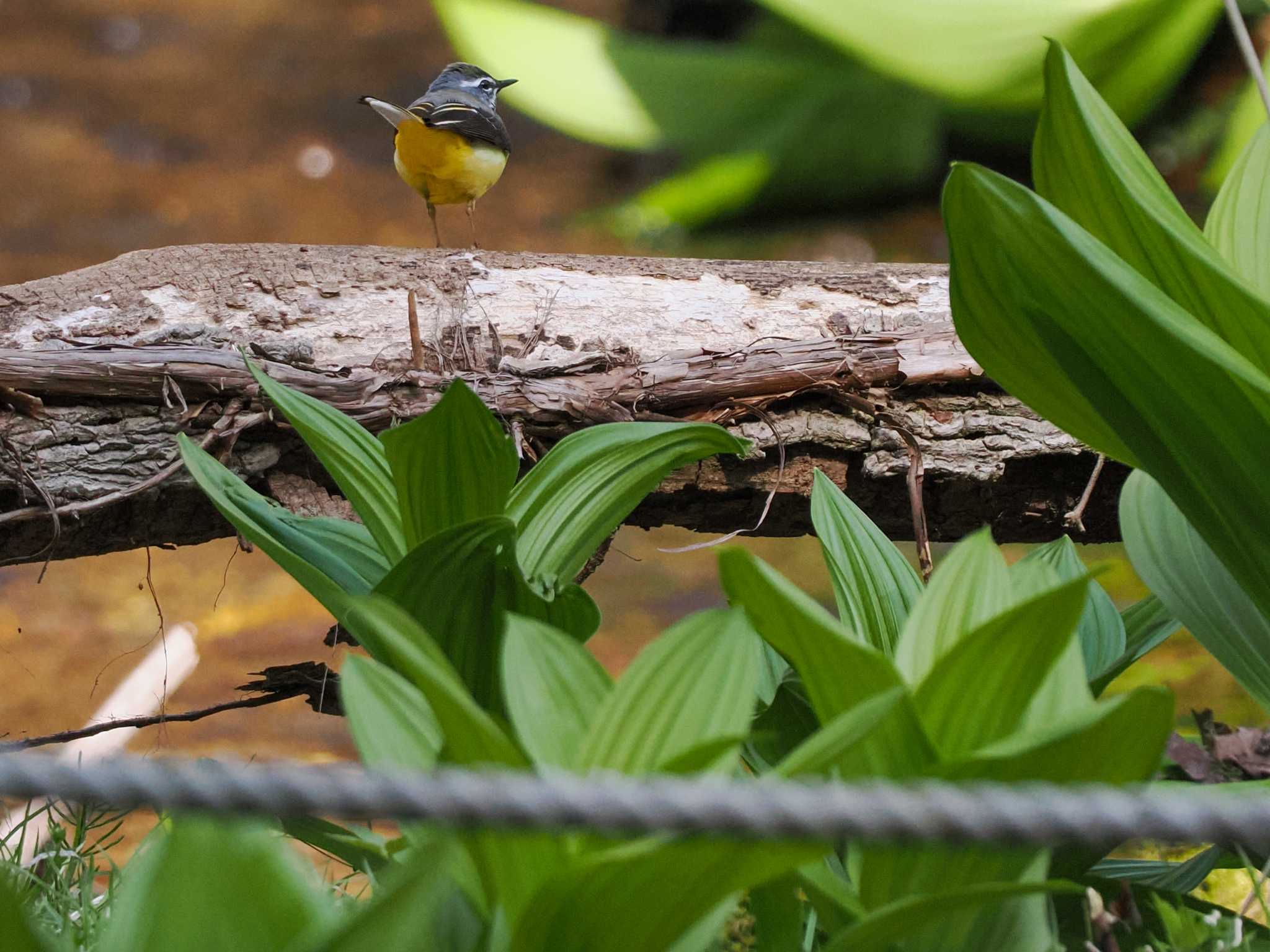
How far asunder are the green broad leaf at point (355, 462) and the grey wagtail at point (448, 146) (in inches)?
30.6

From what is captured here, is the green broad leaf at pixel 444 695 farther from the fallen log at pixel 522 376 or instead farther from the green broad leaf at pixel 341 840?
the fallen log at pixel 522 376

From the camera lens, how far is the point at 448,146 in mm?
1397

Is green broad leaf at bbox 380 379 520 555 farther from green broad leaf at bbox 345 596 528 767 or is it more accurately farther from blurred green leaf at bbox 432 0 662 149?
blurred green leaf at bbox 432 0 662 149

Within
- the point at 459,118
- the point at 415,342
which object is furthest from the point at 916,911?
the point at 459,118

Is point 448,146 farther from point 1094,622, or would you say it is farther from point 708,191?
point 708,191

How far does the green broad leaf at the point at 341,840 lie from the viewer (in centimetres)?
48

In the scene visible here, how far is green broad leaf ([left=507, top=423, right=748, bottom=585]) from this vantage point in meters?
0.58

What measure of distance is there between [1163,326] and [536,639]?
0.30 meters

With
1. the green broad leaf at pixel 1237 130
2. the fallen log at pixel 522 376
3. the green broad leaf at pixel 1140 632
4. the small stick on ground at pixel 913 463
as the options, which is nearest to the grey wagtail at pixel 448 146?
the fallen log at pixel 522 376

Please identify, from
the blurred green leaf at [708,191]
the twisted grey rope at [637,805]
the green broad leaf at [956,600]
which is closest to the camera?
the twisted grey rope at [637,805]

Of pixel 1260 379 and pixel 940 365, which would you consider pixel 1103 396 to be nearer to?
pixel 1260 379

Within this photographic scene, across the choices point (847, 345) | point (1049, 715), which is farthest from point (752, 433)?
point (1049, 715)

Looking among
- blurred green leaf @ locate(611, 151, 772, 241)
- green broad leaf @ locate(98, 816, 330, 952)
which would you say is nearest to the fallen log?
green broad leaf @ locate(98, 816, 330, 952)

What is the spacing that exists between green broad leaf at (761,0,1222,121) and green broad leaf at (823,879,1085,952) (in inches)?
92.5
